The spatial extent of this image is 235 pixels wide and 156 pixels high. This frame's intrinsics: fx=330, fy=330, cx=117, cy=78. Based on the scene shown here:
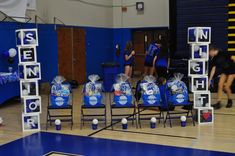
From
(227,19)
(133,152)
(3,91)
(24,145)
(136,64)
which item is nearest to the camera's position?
(133,152)

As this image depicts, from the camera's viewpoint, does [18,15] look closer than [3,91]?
No

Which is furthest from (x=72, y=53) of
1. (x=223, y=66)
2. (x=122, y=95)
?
(x=122, y=95)

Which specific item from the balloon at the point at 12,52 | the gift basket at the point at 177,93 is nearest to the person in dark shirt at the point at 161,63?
the gift basket at the point at 177,93

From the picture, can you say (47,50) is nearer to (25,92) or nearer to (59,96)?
(25,92)

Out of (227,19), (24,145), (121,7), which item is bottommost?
(24,145)

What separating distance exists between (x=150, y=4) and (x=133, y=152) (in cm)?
981

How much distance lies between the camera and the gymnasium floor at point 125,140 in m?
4.09

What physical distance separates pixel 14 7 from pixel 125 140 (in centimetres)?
525

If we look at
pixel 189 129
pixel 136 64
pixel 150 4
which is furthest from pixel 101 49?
pixel 189 129

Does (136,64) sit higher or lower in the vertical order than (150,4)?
lower

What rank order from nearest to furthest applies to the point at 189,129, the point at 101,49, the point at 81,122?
the point at 189,129, the point at 81,122, the point at 101,49

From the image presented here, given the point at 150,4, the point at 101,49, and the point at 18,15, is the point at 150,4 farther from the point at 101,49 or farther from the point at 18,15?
the point at 18,15

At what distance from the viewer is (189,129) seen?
16.7ft

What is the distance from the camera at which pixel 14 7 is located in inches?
324
